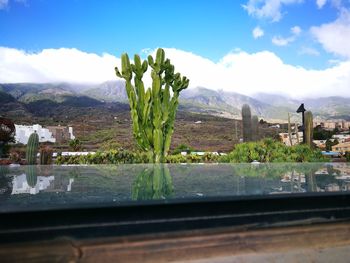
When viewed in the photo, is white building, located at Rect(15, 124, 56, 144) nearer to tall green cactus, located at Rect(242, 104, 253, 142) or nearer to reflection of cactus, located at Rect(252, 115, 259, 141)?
tall green cactus, located at Rect(242, 104, 253, 142)

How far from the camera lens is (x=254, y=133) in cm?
1154

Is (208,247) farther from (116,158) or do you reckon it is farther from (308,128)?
(308,128)

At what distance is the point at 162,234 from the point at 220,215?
0.25m

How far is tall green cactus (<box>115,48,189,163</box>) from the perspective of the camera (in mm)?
9859

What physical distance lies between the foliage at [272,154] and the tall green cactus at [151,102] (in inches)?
86.5

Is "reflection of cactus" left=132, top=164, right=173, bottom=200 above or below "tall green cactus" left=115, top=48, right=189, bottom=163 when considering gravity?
below

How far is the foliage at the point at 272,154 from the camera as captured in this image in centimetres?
845

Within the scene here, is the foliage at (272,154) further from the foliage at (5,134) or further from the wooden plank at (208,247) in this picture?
the foliage at (5,134)

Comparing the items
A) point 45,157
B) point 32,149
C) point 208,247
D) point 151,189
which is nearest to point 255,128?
point 45,157

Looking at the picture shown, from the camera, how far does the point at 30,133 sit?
28.1 meters

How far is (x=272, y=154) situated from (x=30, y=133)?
23900 mm

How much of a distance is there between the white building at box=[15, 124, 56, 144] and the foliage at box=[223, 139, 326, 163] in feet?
72.5

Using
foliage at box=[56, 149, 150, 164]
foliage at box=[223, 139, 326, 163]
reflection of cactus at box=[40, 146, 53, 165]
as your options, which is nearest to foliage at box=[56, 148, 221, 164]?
foliage at box=[56, 149, 150, 164]

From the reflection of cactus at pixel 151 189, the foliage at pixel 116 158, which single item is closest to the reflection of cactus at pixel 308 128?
the foliage at pixel 116 158
